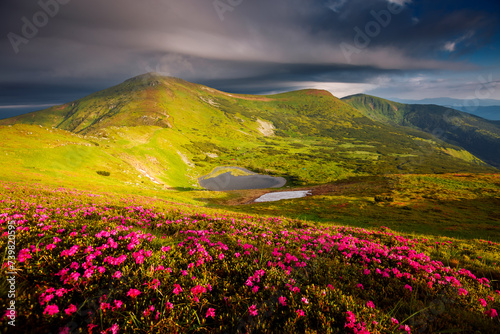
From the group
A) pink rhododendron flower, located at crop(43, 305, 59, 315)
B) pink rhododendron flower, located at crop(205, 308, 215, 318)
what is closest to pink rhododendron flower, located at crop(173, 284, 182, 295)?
pink rhododendron flower, located at crop(205, 308, 215, 318)

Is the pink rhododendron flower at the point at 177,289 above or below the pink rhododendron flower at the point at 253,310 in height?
above

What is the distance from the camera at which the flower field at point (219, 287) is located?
4203 mm

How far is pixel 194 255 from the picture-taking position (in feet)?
22.1

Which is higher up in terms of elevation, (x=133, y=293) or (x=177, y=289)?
(x=133, y=293)

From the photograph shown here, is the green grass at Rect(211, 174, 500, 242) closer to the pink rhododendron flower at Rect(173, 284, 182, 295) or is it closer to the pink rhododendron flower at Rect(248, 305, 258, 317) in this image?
the pink rhododendron flower at Rect(248, 305, 258, 317)

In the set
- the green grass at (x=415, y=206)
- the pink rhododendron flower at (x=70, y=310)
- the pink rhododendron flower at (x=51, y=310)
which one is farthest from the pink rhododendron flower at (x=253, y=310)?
the green grass at (x=415, y=206)

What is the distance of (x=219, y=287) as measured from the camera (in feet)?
18.0

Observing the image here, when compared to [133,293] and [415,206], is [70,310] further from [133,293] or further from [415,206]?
[415,206]

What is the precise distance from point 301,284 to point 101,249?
20.9 feet

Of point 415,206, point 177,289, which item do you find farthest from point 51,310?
point 415,206

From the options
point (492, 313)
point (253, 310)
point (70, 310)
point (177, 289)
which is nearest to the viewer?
point (70, 310)

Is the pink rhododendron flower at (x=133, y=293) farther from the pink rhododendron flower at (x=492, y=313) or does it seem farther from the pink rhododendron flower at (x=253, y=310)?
the pink rhododendron flower at (x=492, y=313)

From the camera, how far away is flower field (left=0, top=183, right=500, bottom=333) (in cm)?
420

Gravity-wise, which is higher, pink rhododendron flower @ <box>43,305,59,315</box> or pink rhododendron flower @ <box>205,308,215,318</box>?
pink rhododendron flower @ <box>43,305,59,315</box>
